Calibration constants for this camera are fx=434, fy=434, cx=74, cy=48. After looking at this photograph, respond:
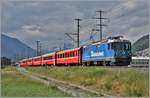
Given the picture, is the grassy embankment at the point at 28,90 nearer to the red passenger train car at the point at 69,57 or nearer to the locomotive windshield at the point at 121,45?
the locomotive windshield at the point at 121,45

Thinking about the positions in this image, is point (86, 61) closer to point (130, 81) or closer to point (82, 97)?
point (130, 81)

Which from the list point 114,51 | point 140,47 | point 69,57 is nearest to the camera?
point 114,51

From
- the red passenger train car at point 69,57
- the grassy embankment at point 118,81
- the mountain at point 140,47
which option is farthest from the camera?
the mountain at point 140,47

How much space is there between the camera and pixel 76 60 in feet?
184

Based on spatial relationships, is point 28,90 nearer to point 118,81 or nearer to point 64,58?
point 118,81

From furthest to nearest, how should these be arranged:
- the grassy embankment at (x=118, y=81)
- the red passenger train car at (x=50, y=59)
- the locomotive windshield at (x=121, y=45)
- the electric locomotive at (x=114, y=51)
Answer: the red passenger train car at (x=50, y=59)
the locomotive windshield at (x=121, y=45)
the electric locomotive at (x=114, y=51)
the grassy embankment at (x=118, y=81)

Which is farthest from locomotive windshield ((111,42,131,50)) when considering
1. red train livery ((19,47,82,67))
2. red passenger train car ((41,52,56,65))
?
red passenger train car ((41,52,56,65))

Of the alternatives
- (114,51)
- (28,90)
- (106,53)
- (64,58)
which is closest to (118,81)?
(28,90)

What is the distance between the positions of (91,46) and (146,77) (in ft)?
87.2

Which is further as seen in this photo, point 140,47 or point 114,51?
point 140,47

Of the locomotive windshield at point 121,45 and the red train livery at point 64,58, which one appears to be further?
the red train livery at point 64,58

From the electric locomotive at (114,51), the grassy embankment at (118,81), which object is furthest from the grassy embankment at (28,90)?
the electric locomotive at (114,51)

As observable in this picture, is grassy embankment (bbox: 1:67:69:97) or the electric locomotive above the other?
the electric locomotive

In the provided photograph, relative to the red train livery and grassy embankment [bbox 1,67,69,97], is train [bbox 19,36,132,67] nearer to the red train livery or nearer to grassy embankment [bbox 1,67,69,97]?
the red train livery
